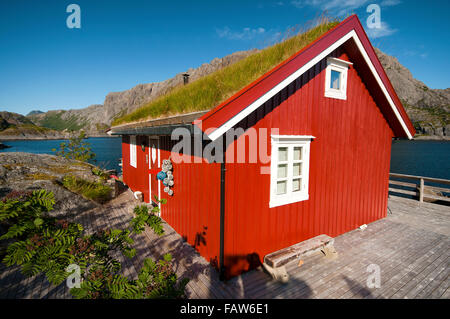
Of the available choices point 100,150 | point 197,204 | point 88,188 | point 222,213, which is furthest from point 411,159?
point 100,150

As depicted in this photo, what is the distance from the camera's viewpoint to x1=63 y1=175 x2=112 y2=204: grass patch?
8047mm

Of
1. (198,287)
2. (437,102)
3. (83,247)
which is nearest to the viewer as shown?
(83,247)

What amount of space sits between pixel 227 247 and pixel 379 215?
19.3ft

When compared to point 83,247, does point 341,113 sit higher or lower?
higher

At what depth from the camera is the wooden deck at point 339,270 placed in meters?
3.73

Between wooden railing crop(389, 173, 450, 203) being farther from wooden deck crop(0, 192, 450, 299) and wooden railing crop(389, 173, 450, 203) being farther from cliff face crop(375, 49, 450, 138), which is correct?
cliff face crop(375, 49, 450, 138)

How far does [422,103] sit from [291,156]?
160m

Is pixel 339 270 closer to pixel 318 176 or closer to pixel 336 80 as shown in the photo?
pixel 318 176

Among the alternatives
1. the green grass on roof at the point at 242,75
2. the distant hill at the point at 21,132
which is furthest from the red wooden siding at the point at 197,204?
the distant hill at the point at 21,132

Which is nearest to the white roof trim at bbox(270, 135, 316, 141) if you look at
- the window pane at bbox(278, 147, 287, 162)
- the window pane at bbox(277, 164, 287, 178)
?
the window pane at bbox(278, 147, 287, 162)

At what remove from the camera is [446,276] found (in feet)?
13.8

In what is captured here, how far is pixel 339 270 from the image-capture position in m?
4.39
